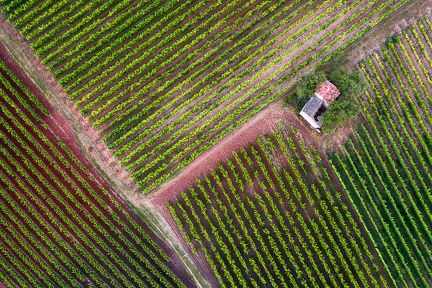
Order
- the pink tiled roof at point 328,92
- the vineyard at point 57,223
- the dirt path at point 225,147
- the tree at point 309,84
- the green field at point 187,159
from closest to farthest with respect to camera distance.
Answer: the tree at point 309,84, the pink tiled roof at point 328,92, the green field at point 187,159, the vineyard at point 57,223, the dirt path at point 225,147

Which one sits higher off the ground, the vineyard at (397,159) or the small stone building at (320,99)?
the small stone building at (320,99)

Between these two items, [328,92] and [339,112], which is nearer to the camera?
[339,112]

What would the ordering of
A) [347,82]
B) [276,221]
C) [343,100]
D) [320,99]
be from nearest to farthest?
1. [343,100]
2. [347,82]
3. [320,99]
4. [276,221]

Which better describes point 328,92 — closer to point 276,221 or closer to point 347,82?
point 347,82

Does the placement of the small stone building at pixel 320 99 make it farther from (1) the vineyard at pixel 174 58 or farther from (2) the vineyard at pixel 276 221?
(1) the vineyard at pixel 174 58

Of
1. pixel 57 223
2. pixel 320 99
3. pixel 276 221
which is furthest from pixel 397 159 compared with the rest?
pixel 57 223

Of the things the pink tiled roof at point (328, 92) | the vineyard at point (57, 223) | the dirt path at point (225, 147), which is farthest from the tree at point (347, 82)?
the vineyard at point (57, 223)
